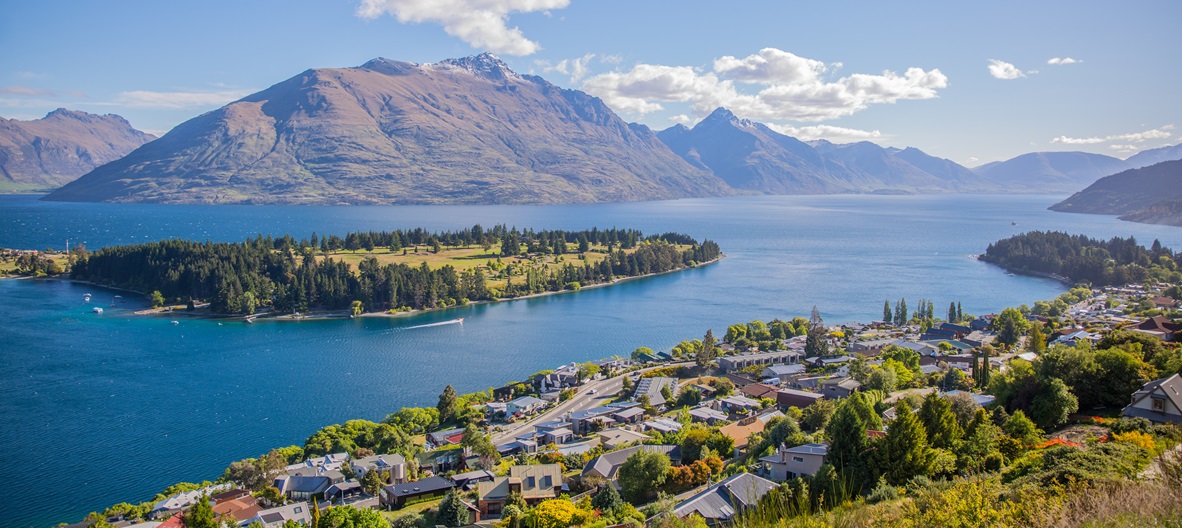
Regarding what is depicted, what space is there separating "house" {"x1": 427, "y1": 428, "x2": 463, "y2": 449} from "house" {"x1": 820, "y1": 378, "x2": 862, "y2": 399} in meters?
11.4

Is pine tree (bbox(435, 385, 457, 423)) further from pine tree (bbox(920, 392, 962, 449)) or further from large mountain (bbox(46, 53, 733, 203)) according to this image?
large mountain (bbox(46, 53, 733, 203))

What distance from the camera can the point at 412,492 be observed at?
52.1 ft

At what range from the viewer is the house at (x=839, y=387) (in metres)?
21.3

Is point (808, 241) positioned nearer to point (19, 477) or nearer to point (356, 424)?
point (356, 424)

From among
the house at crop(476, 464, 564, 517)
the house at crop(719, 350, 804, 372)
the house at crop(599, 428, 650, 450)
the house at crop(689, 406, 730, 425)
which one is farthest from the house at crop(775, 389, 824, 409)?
the house at crop(476, 464, 564, 517)

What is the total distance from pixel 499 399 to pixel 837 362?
44.1ft

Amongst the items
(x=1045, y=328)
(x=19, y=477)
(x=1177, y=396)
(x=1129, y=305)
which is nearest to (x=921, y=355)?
(x=1045, y=328)

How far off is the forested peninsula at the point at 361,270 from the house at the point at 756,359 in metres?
23.2

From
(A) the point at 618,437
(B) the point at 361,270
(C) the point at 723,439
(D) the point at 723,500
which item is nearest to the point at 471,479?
(A) the point at 618,437

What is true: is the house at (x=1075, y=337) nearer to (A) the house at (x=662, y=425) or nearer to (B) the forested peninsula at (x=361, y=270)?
(A) the house at (x=662, y=425)

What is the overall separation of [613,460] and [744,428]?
4337 millimetres

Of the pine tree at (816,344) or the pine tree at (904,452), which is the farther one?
the pine tree at (816,344)

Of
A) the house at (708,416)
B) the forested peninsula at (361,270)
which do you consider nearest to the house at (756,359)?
the house at (708,416)

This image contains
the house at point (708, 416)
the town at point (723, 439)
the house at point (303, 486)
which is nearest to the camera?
the town at point (723, 439)
